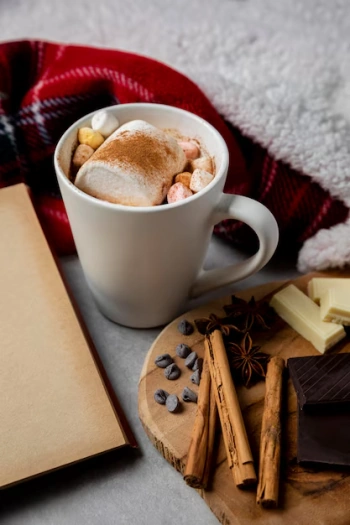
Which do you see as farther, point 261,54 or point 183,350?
point 261,54

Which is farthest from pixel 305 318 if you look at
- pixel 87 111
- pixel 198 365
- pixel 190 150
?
pixel 87 111

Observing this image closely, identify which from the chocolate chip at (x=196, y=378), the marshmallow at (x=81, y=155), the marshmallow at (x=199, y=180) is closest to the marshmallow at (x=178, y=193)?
the marshmallow at (x=199, y=180)

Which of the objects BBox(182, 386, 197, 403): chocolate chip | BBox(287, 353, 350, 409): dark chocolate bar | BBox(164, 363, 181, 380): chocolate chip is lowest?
BBox(182, 386, 197, 403): chocolate chip

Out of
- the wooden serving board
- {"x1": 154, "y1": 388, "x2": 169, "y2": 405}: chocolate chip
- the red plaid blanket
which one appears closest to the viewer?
the wooden serving board

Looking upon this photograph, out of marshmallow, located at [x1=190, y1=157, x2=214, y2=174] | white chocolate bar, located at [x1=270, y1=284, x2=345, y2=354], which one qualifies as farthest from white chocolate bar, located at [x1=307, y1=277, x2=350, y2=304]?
marshmallow, located at [x1=190, y1=157, x2=214, y2=174]

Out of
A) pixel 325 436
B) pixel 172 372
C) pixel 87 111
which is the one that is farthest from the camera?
pixel 87 111

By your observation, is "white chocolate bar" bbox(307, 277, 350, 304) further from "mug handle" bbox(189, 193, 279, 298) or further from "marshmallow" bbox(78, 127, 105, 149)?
"marshmallow" bbox(78, 127, 105, 149)

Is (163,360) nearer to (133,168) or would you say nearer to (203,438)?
(203,438)
